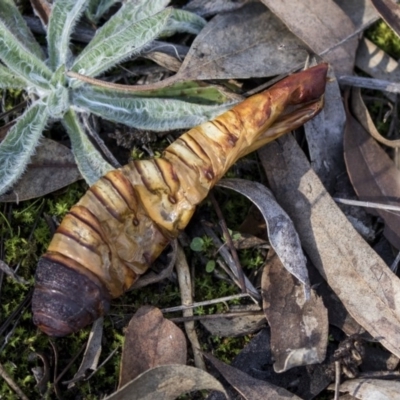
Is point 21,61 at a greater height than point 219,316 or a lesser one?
greater

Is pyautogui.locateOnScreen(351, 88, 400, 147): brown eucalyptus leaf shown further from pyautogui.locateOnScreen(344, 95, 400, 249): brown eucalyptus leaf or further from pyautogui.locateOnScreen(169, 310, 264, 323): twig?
pyautogui.locateOnScreen(169, 310, 264, 323): twig

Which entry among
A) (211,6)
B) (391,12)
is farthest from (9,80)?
(391,12)

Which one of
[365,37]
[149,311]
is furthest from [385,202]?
[149,311]

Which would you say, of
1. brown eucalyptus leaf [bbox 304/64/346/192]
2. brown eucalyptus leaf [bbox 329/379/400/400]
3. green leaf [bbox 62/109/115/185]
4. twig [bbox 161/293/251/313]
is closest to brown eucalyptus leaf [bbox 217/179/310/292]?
twig [bbox 161/293/251/313]

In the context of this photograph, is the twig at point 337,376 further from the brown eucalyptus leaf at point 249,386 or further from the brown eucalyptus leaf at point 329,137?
the brown eucalyptus leaf at point 329,137

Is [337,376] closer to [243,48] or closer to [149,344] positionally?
[149,344]

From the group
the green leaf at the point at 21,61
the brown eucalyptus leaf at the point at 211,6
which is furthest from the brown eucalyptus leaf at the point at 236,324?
the brown eucalyptus leaf at the point at 211,6

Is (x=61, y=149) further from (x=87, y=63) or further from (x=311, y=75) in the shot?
(x=311, y=75)
